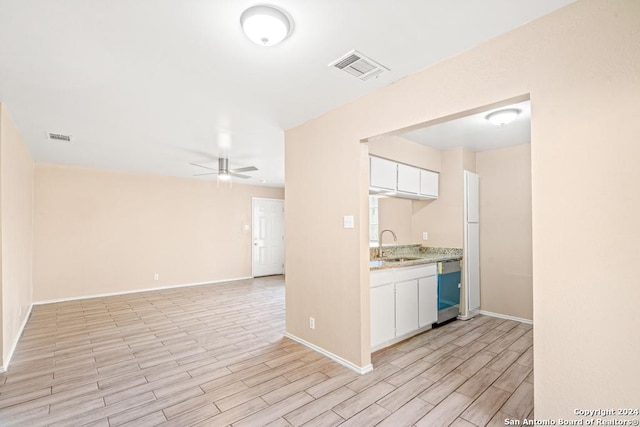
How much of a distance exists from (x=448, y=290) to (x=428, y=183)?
1.53m

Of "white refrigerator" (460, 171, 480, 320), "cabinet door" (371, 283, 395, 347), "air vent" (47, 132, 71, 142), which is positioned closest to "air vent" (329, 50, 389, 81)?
"cabinet door" (371, 283, 395, 347)

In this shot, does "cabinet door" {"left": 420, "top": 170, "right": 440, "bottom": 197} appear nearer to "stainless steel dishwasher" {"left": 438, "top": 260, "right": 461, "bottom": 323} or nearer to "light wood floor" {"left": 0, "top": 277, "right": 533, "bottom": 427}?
"stainless steel dishwasher" {"left": 438, "top": 260, "right": 461, "bottom": 323}

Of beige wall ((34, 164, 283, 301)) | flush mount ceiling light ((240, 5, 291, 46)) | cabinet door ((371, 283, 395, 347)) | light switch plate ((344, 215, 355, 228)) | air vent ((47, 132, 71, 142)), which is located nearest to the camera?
flush mount ceiling light ((240, 5, 291, 46))

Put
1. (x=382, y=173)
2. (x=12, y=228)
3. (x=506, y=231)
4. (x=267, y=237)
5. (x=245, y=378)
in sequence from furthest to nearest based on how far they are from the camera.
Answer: (x=267, y=237) → (x=506, y=231) → (x=382, y=173) → (x=12, y=228) → (x=245, y=378)

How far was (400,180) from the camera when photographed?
13.3 ft

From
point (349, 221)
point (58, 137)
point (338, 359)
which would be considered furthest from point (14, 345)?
point (349, 221)

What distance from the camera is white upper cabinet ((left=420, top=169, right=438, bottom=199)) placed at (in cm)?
442

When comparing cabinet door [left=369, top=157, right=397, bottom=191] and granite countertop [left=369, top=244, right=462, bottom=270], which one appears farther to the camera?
granite countertop [left=369, top=244, right=462, bottom=270]

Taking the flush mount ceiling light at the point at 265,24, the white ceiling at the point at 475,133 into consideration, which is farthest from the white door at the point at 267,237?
the flush mount ceiling light at the point at 265,24

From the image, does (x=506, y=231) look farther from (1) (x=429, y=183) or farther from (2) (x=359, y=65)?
(2) (x=359, y=65)

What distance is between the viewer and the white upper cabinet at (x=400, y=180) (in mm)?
3715

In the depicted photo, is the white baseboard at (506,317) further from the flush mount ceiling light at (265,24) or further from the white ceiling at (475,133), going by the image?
the flush mount ceiling light at (265,24)

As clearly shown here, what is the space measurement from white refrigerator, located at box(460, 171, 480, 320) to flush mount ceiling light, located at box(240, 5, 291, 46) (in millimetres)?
3641

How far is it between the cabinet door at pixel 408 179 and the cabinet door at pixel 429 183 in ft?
0.36
